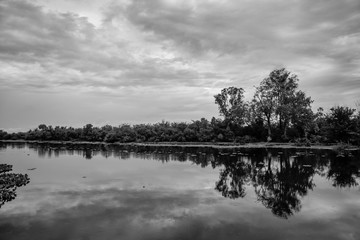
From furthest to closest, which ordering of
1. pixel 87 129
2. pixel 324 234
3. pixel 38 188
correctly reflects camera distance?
pixel 87 129 < pixel 38 188 < pixel 324 234

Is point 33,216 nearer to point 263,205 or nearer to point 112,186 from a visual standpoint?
point 112,186

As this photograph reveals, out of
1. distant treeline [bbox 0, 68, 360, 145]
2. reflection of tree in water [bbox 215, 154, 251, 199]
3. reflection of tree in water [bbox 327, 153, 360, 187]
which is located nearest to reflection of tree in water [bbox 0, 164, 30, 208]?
reflection of tree in water [bbox 215, 154, 251, 199]

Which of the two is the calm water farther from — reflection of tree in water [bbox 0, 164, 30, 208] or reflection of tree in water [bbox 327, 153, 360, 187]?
reflection of tree in water [bbox 0, 164, 30, 208]

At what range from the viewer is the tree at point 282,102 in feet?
193

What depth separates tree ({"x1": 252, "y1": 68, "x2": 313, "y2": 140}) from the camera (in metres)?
58.8

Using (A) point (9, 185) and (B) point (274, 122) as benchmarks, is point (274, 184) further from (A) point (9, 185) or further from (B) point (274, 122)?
(B) point (274, 122)

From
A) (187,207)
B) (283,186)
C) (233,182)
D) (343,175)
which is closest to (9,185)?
(187,207)

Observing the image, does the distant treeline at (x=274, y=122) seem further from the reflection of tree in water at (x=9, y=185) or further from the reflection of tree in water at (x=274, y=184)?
the reflection of tree in water at (x=9, y=185)

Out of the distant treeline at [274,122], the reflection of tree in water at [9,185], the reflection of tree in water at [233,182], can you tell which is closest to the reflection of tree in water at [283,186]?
the reflection of tree in water at [233,182]

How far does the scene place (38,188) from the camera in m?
17.9

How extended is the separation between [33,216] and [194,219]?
6631mm

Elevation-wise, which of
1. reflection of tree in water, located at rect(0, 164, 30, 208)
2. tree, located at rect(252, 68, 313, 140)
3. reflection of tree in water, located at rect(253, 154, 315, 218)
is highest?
tree, located at rect(252, 68, 313, 140)

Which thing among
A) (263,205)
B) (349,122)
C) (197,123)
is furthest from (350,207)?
(197,123)

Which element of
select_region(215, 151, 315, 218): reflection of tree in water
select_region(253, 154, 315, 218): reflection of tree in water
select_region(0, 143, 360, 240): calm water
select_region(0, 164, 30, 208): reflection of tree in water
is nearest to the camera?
select_region(0, 143, 360, 240): calm water
